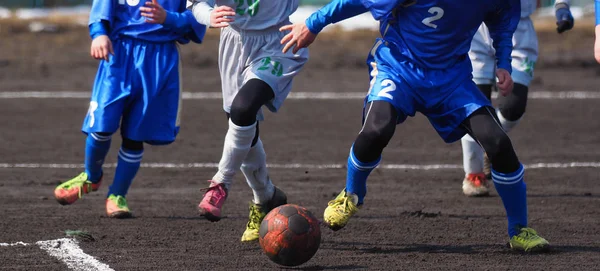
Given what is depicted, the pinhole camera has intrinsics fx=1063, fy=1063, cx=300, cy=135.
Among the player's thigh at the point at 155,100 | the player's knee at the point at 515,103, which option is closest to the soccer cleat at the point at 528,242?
the player's knee at the point at 515,103

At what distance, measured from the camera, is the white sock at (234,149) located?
7.06m

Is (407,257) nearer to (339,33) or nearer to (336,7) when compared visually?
(336,7)

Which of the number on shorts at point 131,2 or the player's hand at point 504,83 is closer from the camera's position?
the player's hand at point 504,83

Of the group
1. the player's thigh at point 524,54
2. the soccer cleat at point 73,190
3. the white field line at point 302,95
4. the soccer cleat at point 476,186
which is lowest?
the white field line at point 302,95

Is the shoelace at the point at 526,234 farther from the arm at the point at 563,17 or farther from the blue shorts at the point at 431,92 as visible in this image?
the arm at the point at 563,17

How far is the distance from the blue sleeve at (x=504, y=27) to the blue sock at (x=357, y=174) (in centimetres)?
108

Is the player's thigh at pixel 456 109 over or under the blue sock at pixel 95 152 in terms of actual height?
over

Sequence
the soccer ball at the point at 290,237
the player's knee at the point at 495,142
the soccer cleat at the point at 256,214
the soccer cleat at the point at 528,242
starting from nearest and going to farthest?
the soccer ball at the point at 290,237 < the player's knee at the point at 495,142 < the soccer cleat at the point at 528,242 < the soccer cleat at the point at 256,214

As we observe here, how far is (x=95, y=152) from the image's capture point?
8070 millimetres

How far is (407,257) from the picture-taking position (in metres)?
6.66

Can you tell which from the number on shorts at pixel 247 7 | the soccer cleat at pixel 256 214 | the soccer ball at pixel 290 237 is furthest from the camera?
the number on shorts at pixel 247 7

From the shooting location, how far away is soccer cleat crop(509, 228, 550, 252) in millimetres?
6703

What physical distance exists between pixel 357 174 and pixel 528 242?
1.16 meters

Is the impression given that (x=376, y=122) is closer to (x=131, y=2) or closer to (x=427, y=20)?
(x=427, y=20)
